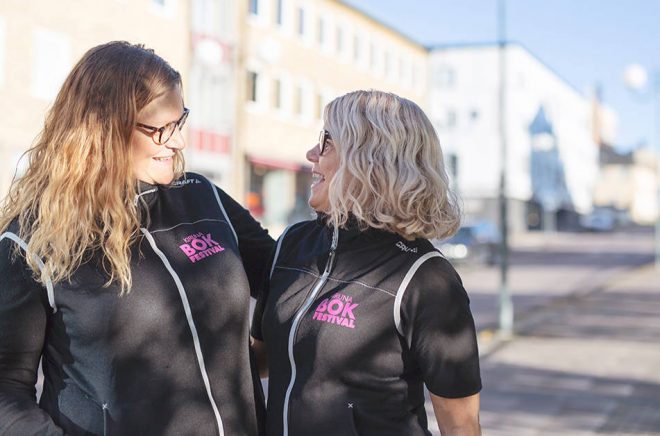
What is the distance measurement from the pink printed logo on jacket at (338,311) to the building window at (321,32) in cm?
3429

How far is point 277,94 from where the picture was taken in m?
33.5

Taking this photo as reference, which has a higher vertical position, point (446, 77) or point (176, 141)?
point (446, 77)

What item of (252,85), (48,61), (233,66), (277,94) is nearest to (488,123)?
(277,94)

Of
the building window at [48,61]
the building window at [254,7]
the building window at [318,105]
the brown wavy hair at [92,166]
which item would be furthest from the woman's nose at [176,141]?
the building window at [318,105]

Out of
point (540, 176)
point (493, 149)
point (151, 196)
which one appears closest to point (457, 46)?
point (493, 149)

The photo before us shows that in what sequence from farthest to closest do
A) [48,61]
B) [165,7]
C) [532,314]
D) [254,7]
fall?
1. [254,7]
2. [165,7]
3. [48,61]
4. [532,314]

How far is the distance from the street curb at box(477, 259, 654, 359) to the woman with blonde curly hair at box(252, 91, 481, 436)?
7.46 meters

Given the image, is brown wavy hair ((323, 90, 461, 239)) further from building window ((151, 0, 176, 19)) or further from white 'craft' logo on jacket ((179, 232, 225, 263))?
building window ((151, 0, 176, 19))

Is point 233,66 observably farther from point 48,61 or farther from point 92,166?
point 92,166

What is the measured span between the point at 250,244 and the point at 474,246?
1061 inches

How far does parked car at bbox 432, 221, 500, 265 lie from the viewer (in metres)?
28.1

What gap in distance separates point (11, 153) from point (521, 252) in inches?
1023

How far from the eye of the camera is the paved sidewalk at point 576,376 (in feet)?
23.0

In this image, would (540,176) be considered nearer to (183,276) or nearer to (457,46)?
(457,46)
